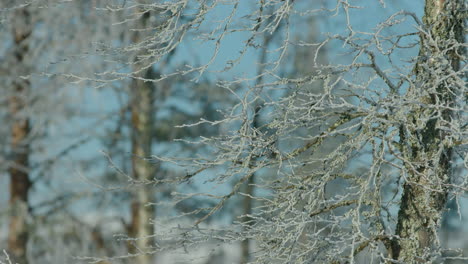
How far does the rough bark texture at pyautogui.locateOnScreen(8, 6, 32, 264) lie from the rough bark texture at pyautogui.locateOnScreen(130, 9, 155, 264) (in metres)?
1.57

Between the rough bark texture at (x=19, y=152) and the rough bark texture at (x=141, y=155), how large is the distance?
1.57m

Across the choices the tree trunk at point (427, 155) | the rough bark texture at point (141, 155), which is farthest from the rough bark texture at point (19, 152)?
the tree trunk at point (427, 155)

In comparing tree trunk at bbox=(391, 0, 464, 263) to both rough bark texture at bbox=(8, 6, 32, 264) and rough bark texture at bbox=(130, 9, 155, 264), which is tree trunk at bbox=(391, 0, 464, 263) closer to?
rough bark texture at bbox=(130, 9, 155, 264)

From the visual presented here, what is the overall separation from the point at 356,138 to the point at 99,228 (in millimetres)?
5194

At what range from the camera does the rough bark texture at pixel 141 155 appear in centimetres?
830

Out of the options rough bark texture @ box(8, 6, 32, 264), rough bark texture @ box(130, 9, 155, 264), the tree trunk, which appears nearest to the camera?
the tree trunk

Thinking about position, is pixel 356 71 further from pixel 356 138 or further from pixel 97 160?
pixel 97 160

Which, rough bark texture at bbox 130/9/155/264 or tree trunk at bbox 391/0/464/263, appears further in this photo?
rough bark texture at bbox 130/9/155/264

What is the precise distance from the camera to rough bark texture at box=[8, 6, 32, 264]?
9.28 m

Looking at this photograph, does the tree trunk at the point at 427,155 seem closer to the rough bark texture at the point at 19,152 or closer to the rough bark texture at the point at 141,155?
the rough bark texture at the point at 141,155

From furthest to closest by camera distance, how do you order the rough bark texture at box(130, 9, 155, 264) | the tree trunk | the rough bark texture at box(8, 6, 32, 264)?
the rough bark texture at box(8, 6, 32, 264)
the rough bark texture at box(130, 9, 155, 264)
the tree trunk

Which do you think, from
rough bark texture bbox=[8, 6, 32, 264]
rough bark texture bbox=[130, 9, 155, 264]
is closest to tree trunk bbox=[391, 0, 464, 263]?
rough bark texture bbox=[130, 9, 155, 264]

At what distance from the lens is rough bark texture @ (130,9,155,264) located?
8.30 meters

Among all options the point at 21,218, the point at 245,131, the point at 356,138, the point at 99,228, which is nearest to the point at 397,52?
the point at 356,138
